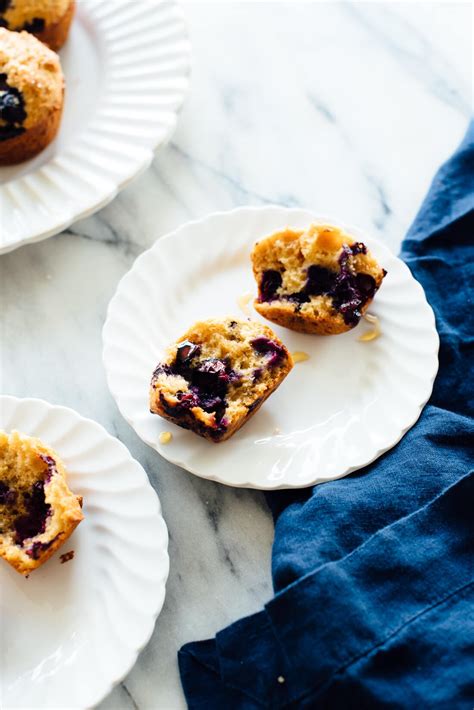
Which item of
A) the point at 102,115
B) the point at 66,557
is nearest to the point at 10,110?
the point at 102,115

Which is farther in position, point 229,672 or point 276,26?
point 276,26

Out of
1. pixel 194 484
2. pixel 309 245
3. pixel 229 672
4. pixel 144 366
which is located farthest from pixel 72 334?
pixel 229 672

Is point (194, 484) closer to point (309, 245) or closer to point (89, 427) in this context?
point (89, 427)

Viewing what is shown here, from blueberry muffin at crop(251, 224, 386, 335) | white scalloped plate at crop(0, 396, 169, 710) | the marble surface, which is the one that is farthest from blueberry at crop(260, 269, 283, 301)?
white scalloped plate at crop(0, 396, 169, 710)

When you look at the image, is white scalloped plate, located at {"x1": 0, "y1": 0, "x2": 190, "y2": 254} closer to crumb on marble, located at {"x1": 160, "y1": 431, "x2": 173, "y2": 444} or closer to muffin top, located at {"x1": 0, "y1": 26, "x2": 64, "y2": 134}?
muffin top, located at {"x1": 0, "y1": 26, "x2": 64, "y2": 134}

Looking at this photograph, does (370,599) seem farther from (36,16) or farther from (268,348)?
(36,16)

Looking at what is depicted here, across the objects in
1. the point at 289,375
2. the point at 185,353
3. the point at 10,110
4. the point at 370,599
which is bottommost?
the point at 370,599
